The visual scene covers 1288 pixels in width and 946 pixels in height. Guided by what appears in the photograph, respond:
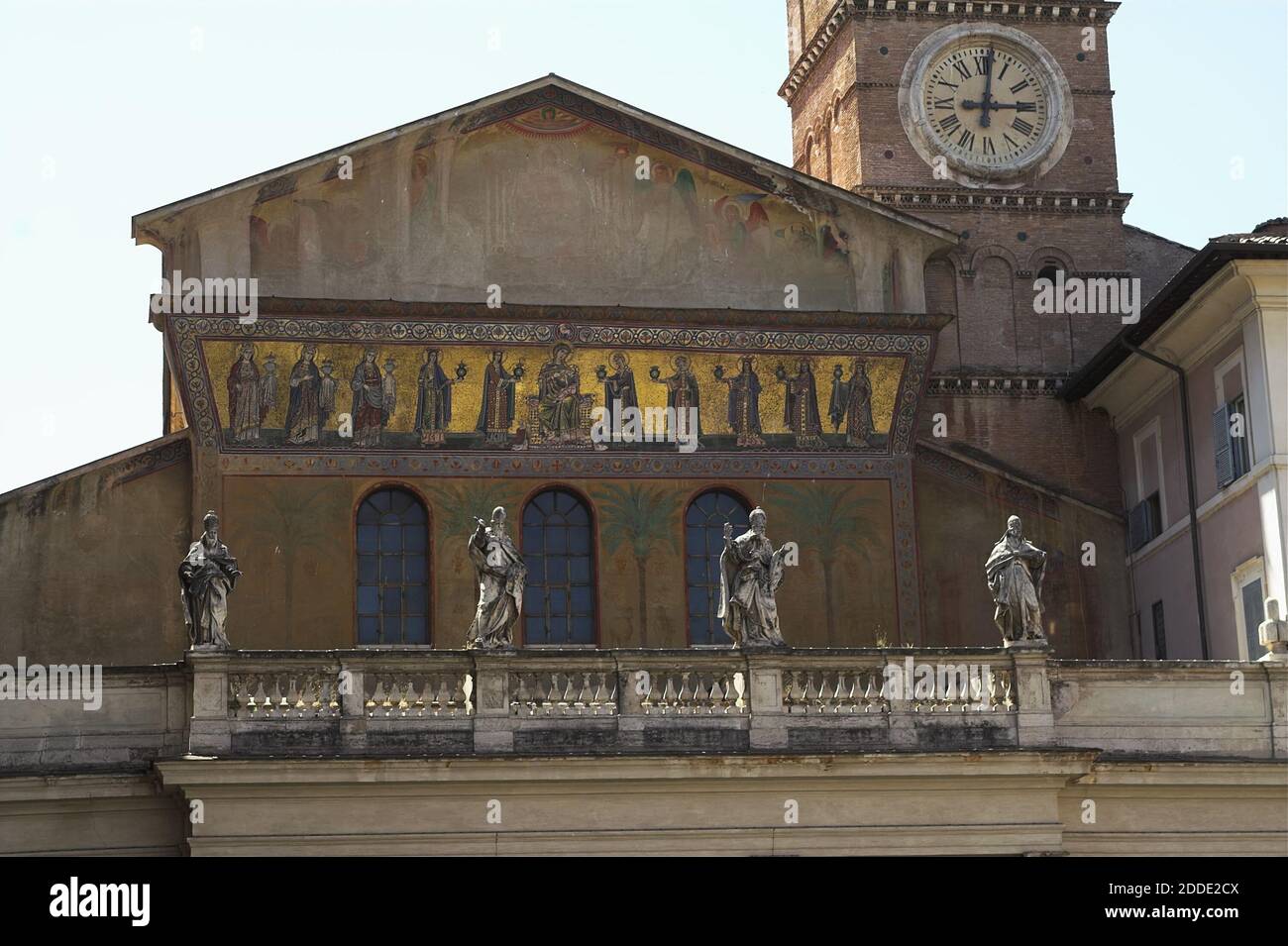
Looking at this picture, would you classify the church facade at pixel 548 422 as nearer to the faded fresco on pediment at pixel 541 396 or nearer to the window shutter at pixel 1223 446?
the faded fresco on pediment at pixel 541 396

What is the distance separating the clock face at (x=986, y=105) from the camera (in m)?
36.5

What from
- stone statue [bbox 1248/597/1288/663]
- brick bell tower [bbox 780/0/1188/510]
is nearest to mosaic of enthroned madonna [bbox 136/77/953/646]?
brick bell tower [bbox 780/0/1188/510]

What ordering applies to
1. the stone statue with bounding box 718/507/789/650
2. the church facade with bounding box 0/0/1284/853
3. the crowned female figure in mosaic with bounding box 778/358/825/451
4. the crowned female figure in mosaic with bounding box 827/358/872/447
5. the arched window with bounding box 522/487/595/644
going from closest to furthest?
the stone statue with bounding box 718/507/789/650 → the church facade with bounding box 0/0/1284/853 → the arched window with bounding box 522/487/595/644 → the crowned female figure in mosaic with bounding box 778/358/825/451 → the crowned female figure in mosaic with bounding box 827/358/872/447

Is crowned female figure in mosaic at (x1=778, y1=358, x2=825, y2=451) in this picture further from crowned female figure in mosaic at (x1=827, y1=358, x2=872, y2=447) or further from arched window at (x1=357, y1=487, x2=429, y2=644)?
arched window at (x1=357, y1=487, x2=429, y2=644)

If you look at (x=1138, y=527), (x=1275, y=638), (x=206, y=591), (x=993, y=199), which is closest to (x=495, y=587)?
(x=206, y=591)

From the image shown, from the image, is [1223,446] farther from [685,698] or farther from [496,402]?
[496,402]

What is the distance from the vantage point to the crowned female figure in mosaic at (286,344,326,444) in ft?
101

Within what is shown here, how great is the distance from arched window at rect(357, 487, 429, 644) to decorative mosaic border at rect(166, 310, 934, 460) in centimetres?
128

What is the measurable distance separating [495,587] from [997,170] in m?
12.6
